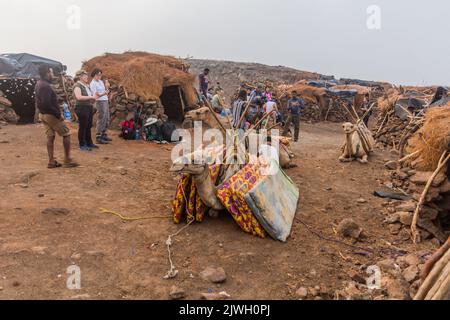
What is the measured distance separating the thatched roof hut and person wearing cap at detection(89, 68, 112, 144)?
2.51 metres

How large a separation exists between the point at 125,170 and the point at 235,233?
11.4ft

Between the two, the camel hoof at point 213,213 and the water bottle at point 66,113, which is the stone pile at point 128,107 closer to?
the water bottle at point 66,113

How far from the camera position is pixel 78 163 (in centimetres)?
720

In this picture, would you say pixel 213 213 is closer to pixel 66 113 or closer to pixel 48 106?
pixel 48 106

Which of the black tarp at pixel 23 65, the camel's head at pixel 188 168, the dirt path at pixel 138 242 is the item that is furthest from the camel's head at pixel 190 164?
the black tarp at pixel 23 65

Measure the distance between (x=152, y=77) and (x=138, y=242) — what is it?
9.00 meters

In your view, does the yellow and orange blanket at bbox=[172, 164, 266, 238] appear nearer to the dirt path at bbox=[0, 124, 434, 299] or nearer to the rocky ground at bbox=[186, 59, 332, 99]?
the dirt path at bbox=[0, 124, 434, 299]

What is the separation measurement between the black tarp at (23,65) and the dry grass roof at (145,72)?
3033 mm

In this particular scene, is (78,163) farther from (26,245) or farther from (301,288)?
(301,288)

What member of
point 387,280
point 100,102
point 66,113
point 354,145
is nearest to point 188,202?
point 387,280

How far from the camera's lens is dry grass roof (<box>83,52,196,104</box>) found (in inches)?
468

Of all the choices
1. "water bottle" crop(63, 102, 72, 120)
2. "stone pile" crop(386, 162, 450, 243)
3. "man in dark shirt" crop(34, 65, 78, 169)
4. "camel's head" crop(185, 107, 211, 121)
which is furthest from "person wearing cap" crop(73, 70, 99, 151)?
"stone pile" crop(386, 162, 450, 243)

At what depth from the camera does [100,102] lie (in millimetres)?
9102

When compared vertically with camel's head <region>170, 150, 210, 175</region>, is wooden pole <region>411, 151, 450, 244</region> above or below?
below
